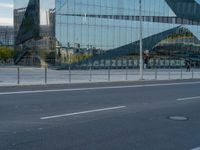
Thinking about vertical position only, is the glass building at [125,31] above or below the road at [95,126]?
above

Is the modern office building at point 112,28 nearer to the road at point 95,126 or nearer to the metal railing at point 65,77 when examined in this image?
the metal railing at point 65,77

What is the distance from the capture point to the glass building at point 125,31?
64875 millimetres

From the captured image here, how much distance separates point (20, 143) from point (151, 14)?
72171 millimetres

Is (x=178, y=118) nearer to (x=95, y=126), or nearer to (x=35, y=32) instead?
(x=95, y=126)

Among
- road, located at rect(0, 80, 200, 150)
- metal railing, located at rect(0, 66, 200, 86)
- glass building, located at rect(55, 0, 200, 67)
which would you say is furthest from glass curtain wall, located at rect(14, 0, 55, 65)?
road, located at rect(0, 80, 200, 150)

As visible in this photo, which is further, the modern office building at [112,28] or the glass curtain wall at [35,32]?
the modern office building at [112,28]

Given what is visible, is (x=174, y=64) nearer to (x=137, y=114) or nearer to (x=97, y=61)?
(x=97, y=61)

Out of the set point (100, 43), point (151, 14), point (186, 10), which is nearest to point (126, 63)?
point (100, 43)

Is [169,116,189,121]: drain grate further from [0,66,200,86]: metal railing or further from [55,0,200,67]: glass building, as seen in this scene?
[55,0,200,67]: glass building

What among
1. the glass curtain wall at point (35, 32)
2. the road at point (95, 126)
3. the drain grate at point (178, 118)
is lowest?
the drain grate at point (178, 118)

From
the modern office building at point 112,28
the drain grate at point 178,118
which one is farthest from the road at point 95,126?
the modern office building at point 112,28

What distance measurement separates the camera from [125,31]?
242 ft

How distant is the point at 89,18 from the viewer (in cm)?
6831

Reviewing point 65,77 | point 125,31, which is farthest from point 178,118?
point 125,31
